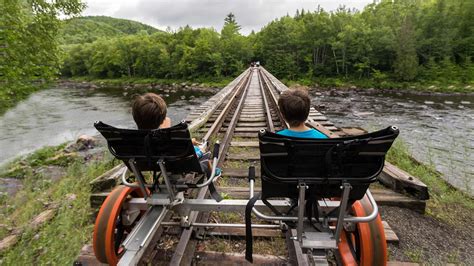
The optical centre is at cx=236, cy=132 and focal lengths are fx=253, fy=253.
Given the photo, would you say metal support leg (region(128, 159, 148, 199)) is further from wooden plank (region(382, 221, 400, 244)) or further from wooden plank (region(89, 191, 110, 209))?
wooden plank (region(382, 221, 400, 244))

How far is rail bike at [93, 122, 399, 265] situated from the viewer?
60.6 inches

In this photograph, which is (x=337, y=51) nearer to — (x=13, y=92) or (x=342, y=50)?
(x=342, y=50)

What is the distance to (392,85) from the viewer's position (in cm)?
3284

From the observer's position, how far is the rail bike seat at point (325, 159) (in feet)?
4.90

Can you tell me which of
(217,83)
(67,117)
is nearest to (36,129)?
(67,117)

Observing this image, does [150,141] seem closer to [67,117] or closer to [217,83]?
[67,117]

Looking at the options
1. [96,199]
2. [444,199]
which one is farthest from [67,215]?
[444,199]

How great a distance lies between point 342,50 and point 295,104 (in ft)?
146

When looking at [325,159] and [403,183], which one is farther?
[403,183]

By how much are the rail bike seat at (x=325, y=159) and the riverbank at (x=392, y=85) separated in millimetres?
27225

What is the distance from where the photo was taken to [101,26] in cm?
16750

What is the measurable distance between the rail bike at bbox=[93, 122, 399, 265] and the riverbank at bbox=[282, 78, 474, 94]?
26.9m

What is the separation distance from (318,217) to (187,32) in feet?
227

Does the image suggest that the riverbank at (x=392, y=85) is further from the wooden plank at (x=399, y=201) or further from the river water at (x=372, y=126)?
the wooden plank at (x=399, y=201)
